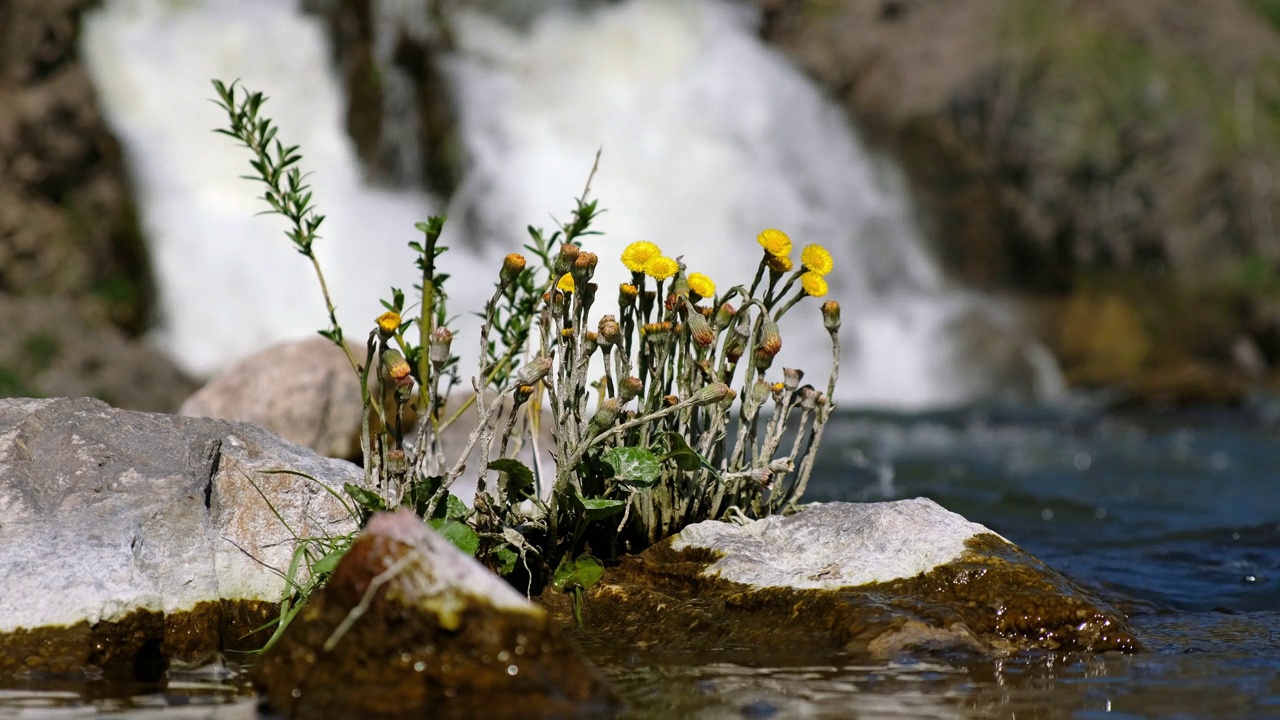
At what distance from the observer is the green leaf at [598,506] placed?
333 centimetres

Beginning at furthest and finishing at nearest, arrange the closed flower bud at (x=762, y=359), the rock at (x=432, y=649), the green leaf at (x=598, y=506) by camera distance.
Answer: the closed flower bud at (x=762, y=359) < the green leaf at (x=598, y=506) < the rock at (x=432, y=649)

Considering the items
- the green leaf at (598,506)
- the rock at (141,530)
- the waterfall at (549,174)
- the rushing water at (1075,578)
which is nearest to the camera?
the rushing water at (1075,578)

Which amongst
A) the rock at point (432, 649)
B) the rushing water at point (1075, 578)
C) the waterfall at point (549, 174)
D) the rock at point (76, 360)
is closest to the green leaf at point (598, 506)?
the rushing water at point (1075, 578)

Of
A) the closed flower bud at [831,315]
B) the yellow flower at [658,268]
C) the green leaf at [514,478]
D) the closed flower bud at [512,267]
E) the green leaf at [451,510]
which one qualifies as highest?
the yellow flower at [658,268]

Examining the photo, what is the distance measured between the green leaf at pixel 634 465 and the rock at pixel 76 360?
6894 mm

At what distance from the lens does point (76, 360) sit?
32.2ft

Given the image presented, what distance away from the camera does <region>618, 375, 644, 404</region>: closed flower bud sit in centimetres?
334

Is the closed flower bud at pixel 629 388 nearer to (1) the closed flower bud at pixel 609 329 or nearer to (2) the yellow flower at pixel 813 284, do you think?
(1) the closed flower bud at pixel 609 329

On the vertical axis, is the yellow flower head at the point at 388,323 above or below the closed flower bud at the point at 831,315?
below

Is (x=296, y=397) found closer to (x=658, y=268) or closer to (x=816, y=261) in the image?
(x=658, y=268)

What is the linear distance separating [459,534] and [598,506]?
370mm

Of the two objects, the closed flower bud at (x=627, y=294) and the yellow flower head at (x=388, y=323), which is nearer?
the yellow flower head at (x=388, y=323)

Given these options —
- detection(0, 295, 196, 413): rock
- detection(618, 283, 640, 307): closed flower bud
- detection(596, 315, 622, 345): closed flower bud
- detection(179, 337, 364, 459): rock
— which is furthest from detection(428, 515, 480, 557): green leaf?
detection(0, 295, 196, 413): rock

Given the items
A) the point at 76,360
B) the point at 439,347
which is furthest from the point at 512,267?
the point at 76,360
